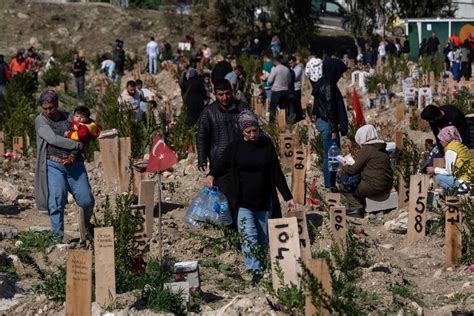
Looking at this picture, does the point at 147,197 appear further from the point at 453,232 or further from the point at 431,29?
the point at 431,29

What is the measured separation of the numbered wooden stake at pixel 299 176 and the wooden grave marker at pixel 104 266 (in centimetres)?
433

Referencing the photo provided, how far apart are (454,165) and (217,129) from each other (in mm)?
2516

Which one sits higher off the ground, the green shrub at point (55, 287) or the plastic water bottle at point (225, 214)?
the plastic water bottle at point (225, 214)

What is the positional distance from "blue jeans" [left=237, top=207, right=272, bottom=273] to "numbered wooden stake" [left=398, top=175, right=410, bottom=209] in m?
2.83

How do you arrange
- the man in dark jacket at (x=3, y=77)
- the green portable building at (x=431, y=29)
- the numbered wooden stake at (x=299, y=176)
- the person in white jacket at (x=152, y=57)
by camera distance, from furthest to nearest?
the green portable building at (x=431, y=29), the person in white jacket at (x=152, y=57), the man in dark jacket at (x=3, y=77), the numbered wooden stake at (x=299, y=176)

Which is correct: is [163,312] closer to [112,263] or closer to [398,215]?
[112,263]

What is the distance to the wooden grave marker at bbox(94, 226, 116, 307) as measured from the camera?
7.61m

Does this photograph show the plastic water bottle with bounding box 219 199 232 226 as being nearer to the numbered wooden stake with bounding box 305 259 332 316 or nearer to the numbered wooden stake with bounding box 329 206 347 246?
the numbered wooden stake with bounding box 329 206 347 246

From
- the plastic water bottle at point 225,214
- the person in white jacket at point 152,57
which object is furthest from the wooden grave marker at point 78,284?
the person in white jacket at point 152,57

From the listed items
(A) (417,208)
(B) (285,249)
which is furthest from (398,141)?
(B) (285,249)

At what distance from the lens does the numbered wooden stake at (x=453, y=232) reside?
927cm

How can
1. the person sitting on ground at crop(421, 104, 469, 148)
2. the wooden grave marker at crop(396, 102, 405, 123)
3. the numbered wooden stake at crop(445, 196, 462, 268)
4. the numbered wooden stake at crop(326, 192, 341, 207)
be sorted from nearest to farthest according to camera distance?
1. the numbered wooden stake at crop(445, 196, 462, 268)
2. the numbered wooden stake at crop(326, 192, 341, 207)
3. the person sitting on ground at crop(421, 104, 469, 148)
4. the wooden grave marker at crop(396, 102, 405, 123)

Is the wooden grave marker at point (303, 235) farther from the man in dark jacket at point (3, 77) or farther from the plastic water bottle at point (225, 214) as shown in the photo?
the man in dark jacket at point (3, 77)

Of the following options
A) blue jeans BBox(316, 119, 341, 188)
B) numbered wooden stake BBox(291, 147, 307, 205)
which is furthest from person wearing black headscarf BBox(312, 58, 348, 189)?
numbered wooden stake BBox(291, 147, 307, 205)
